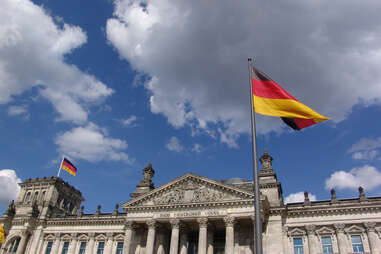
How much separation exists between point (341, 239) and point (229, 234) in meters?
13.1

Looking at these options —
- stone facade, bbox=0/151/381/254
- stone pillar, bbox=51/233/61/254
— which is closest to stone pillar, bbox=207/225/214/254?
stone facade, bbox=0/151/381/254

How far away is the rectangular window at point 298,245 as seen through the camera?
38.2 meters

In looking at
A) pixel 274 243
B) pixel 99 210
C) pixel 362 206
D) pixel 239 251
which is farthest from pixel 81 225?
pixel 362 206

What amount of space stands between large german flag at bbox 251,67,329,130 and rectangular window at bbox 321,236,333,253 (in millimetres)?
27052

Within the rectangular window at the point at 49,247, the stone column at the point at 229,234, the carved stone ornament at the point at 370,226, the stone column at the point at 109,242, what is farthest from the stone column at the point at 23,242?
the carved stone ornament at the point at 370,226

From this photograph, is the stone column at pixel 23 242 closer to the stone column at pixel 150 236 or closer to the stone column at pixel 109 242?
the stone column at pixel 109 242

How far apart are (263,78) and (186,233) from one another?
1177 inches

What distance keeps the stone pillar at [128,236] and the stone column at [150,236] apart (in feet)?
8.55

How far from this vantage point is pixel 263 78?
18469 mm

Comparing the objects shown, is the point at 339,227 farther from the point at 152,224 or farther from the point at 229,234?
the point at 152,224

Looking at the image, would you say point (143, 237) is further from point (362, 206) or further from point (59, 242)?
point (362, 206)

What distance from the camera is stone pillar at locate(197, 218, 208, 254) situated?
36656 mm

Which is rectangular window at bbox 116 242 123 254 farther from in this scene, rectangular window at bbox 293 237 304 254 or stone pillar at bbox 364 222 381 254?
stone pillar at bbox 364 222 381 254

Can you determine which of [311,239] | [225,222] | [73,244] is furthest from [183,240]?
[73,244]
